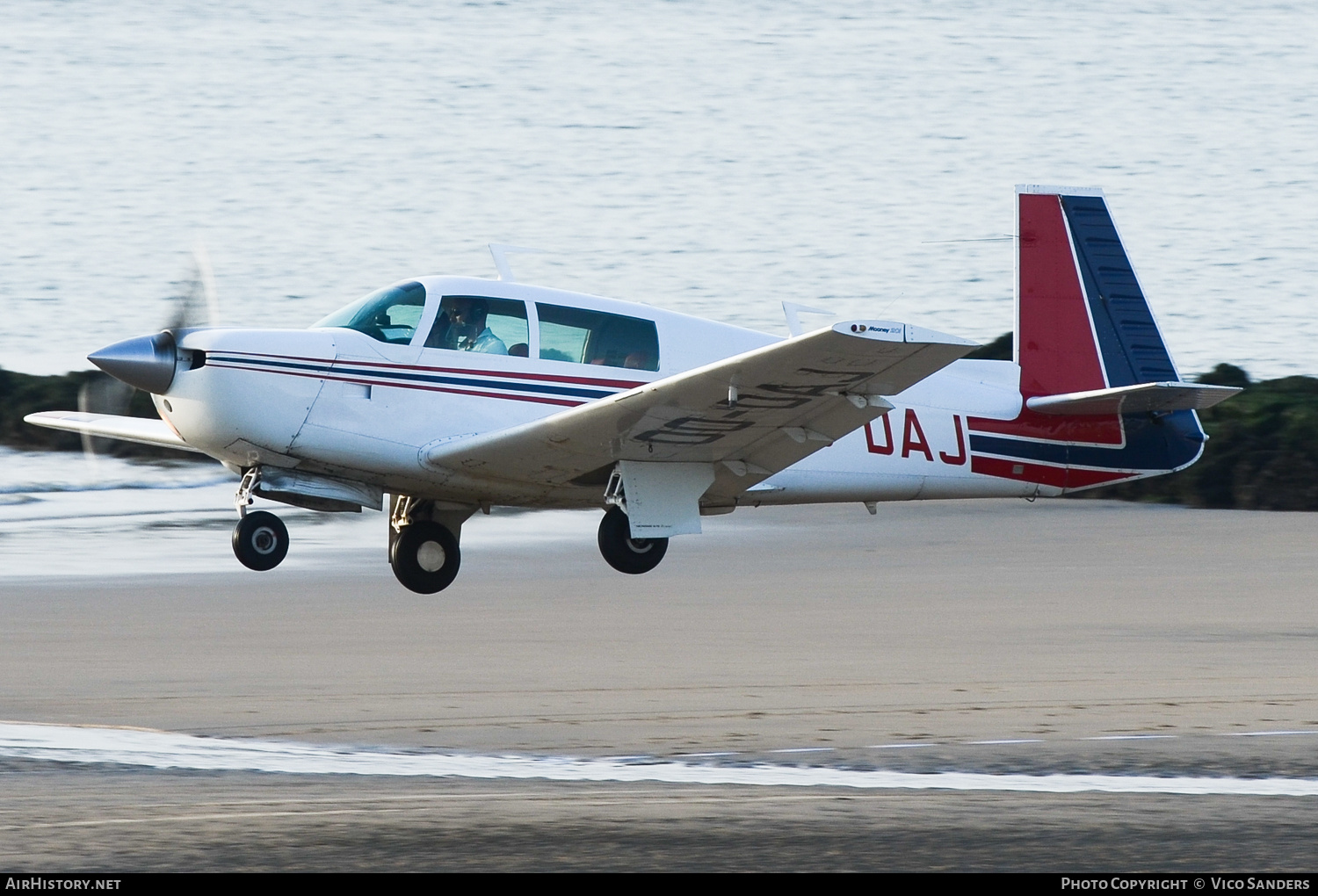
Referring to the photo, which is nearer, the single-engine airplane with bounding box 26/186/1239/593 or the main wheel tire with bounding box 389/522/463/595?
the single-engine airplane with bounding box 26/186/1239/593

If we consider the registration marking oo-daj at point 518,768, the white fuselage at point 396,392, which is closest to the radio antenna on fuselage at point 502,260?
the white fuselage at point 396,392

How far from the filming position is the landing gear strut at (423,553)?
14.2m

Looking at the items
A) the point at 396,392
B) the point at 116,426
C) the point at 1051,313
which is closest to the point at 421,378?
the point at 396,392

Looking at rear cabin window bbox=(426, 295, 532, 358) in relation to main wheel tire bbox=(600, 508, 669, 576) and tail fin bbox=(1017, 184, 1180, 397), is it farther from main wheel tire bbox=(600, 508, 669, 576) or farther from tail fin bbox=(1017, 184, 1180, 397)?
tail fin bbox=(1017, 184, 1180, 397)

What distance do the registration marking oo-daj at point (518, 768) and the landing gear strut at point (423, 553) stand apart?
2565mm

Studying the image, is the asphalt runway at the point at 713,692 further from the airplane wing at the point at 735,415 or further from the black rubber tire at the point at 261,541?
the airplane wing at the point at 735,415

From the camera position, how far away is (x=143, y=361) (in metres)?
12.6

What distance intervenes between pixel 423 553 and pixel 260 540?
1631 mm

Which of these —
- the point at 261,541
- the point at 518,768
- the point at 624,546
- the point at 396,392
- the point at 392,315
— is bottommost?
the point at 518,768

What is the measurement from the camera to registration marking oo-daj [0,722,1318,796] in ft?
33.2

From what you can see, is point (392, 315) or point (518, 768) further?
point (392, 315)

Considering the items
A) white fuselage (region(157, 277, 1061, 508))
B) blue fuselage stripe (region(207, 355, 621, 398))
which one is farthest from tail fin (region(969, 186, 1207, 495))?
blue fuselage stripe (region(207, 355, 621, 398))

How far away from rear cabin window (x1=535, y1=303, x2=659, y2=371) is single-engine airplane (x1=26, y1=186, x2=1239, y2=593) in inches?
0.5

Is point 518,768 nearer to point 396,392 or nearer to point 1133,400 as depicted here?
point 396,392
